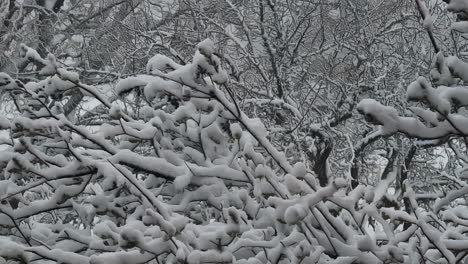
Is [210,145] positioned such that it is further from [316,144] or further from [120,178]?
[316,144]

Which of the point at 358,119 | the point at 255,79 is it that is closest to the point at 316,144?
the point at 358,119

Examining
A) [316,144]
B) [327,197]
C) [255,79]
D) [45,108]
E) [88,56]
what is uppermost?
[88,56]

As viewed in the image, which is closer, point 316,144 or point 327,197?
point 327,197

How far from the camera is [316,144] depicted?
25.0 feet

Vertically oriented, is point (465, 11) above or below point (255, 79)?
below

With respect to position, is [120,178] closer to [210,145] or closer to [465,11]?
[210,145]

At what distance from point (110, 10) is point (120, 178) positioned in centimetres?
992

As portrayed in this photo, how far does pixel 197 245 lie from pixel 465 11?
1176mm

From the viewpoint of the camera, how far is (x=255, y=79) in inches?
359

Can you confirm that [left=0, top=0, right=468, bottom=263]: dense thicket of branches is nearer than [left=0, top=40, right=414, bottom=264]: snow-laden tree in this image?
Yes

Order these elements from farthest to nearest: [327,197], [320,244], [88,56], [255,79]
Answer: [88,56] < [255,79] < [320,244] < [327,197]

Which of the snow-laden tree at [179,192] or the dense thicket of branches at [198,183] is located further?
the snow-laden tree at [179,192]

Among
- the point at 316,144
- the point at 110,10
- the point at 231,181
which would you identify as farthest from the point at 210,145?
the point at 110,10

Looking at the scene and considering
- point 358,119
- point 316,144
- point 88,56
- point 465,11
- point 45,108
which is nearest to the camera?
point 465,11
